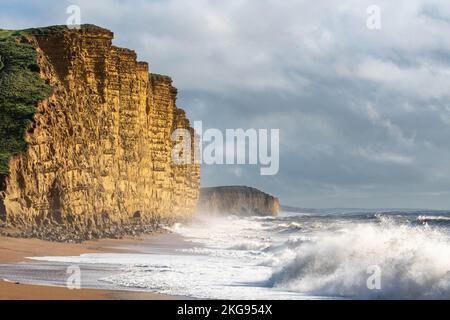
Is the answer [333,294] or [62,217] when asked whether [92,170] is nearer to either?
[62,217]

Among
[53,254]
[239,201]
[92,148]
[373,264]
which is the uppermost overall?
[92,148]

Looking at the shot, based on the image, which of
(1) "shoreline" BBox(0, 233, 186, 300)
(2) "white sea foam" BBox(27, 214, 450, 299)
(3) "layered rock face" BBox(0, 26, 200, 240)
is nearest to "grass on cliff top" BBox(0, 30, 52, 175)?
(3) "layered rock face" BBox(0, 26, 200, 240)

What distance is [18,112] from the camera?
34875 millimetres

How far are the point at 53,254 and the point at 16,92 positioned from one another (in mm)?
13027

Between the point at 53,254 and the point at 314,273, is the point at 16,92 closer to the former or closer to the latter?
the point at 53,254

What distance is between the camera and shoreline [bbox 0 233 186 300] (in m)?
13.5

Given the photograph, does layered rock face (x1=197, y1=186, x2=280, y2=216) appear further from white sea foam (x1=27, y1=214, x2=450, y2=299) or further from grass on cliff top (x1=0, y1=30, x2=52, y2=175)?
white sea foam (x1=27, y1=214, x2=450, y2=299)

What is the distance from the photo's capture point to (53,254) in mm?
25328

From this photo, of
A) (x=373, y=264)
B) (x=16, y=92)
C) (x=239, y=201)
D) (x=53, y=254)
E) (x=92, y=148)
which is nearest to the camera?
(x=373, y=264)

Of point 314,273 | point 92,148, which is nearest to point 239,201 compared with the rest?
A: point 92,148

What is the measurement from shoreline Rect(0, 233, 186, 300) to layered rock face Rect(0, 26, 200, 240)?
6.03ft

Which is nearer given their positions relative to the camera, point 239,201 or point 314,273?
point 314,273
